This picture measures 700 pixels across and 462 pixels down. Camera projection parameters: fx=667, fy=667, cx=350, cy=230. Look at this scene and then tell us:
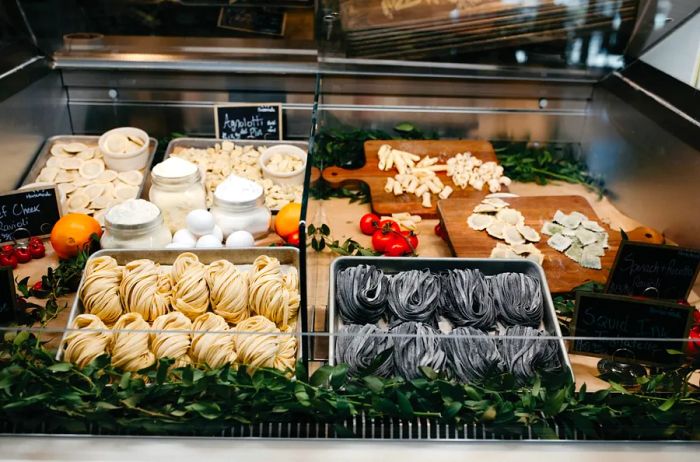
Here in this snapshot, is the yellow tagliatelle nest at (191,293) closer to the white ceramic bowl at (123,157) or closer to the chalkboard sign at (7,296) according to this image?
the chalkboard sign at (7,296)

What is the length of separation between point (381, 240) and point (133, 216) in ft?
2.26

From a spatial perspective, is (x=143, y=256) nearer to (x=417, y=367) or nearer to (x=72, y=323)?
(x=72, y=323)

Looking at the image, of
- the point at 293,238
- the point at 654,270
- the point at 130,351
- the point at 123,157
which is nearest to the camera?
the point at 130,351

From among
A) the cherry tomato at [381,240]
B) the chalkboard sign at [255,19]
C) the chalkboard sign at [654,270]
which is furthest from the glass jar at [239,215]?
the chalkboard sign at [654,270]

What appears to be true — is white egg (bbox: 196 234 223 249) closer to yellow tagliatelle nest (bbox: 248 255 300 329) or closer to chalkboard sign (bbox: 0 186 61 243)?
yellow tagliatelle nest (bbox: 248 255 300 329)

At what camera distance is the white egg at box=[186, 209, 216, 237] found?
1.86 metres

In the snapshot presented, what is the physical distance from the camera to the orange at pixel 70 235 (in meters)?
1.85

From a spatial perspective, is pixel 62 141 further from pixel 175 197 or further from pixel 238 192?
pixel 238 192

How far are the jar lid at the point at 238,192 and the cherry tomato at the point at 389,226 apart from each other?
37 centimetres

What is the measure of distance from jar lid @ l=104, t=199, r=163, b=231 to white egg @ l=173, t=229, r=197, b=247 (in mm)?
66

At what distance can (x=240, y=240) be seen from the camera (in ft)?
6.14

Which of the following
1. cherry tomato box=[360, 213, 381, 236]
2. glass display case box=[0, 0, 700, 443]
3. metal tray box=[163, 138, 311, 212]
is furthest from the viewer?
metal tray box=[163, 138, 311, 212]

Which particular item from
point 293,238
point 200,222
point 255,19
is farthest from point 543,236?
point 255,19

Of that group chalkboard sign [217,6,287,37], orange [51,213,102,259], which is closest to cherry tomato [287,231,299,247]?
orange [51,213,102,259]
